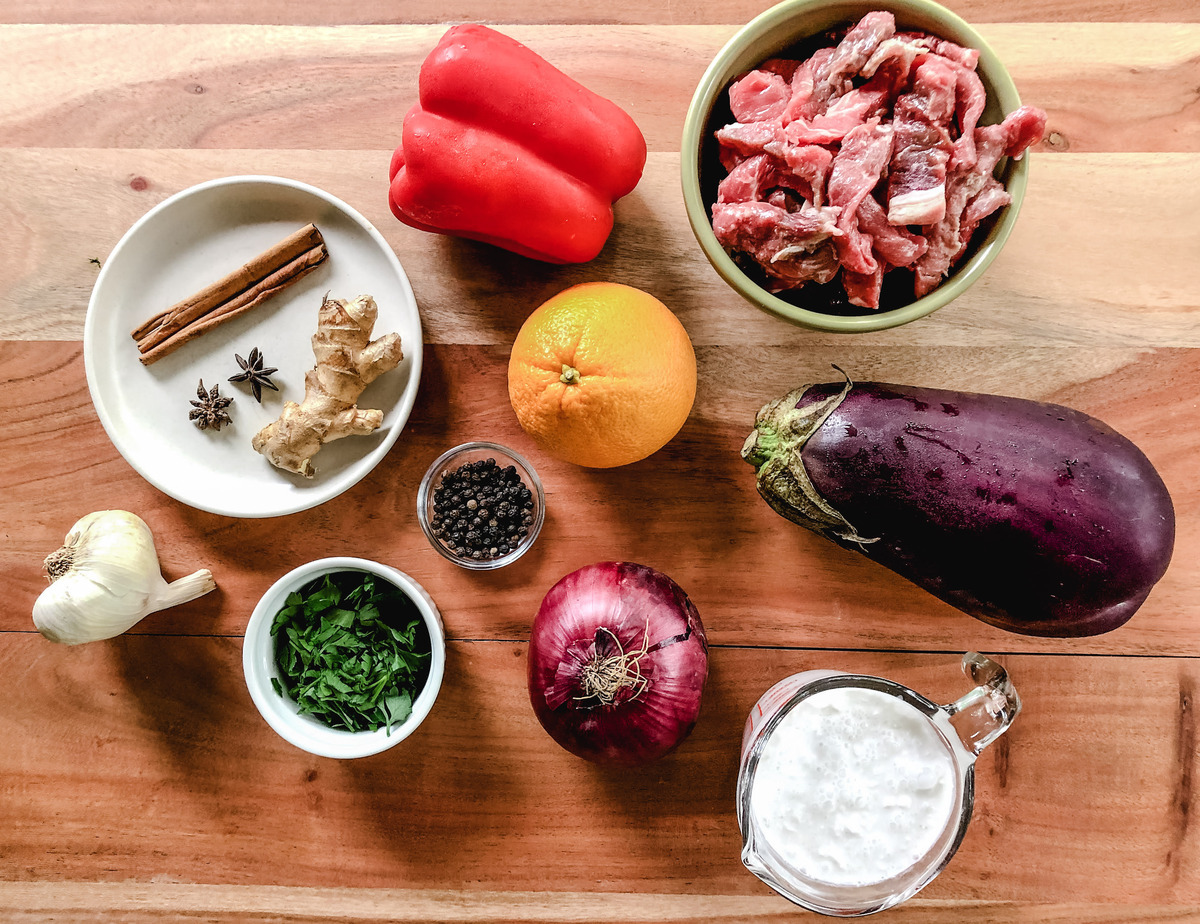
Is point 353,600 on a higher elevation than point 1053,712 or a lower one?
higher

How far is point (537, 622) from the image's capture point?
43.1 inches

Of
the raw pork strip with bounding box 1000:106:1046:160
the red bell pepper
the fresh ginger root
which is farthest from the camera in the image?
the fresh ginger root

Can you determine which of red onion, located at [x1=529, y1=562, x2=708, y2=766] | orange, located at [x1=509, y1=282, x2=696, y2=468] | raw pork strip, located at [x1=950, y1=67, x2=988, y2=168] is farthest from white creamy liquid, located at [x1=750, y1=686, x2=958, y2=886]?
raw pork strip, located at [x1=950, y1=67, x2=988, y2=168]

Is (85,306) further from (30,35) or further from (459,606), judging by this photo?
(459,606)

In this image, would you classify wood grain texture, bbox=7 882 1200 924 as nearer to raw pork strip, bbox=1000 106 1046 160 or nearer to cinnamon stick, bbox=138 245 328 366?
cinnamon stick, bbox=138 245 328 366

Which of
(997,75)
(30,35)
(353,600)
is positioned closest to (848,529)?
(997,75)

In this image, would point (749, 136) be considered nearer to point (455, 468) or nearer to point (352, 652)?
point (455, 468)

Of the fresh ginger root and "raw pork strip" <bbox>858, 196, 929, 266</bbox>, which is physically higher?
"raw pork strip" <bbox>858, 196, 929, 266</bbox>

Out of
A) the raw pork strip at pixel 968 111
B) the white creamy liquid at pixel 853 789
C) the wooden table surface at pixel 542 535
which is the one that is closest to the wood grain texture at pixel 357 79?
the wooden table surface at pixel 542 535

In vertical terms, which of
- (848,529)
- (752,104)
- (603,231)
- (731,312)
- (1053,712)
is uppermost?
(752,104)

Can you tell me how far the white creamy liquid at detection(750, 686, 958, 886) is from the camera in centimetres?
101

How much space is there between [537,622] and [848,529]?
0.42m

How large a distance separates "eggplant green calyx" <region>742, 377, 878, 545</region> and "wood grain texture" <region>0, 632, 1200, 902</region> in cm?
24

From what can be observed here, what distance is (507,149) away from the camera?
0.99m
